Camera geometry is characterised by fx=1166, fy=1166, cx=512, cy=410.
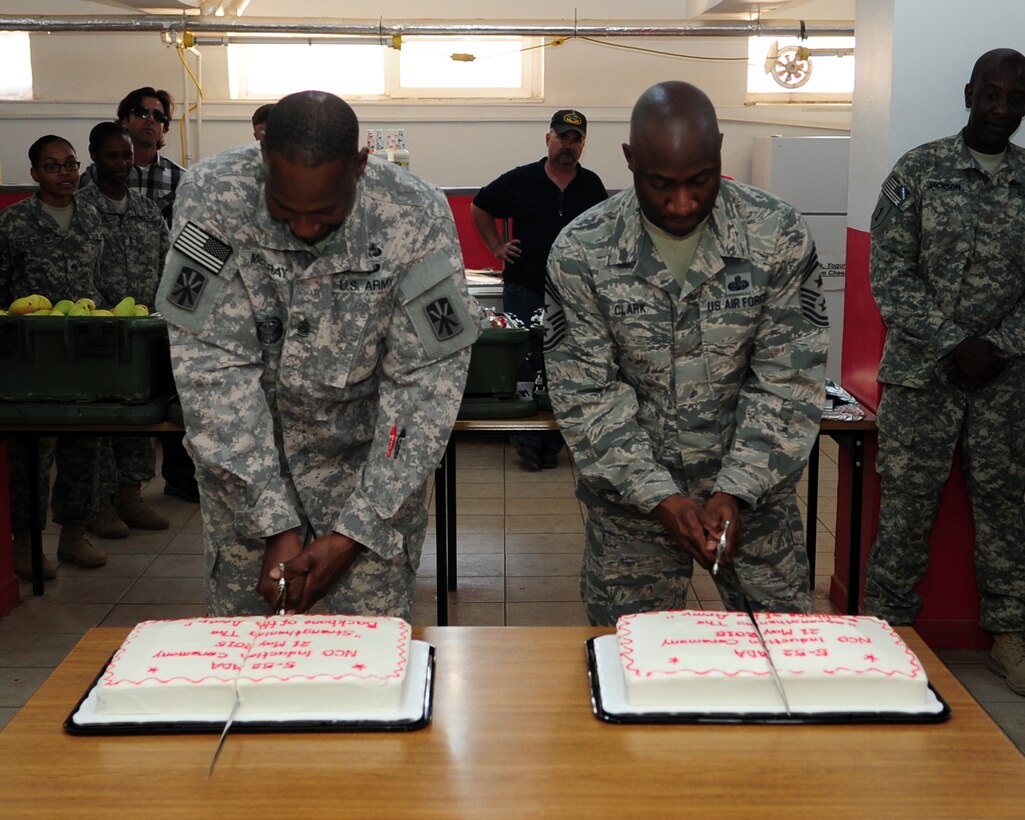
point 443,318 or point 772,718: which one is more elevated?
point 443,318

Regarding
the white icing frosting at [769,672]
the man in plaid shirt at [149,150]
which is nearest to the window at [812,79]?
the man in plaid shirt at [149,150]

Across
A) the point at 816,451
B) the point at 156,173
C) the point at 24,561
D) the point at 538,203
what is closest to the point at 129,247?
the point at 156,173

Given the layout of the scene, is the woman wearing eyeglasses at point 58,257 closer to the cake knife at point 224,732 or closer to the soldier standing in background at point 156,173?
the soldier standing in background at point 156,173

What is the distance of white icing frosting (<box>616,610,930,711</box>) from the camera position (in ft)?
4.75

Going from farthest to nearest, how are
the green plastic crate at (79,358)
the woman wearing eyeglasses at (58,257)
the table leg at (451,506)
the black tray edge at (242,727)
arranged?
the woman wearing eyeglasses at (58,257) < the table leg at (451,506) < the green plastic crate at (79,358) < the black tray edge at (242,727)

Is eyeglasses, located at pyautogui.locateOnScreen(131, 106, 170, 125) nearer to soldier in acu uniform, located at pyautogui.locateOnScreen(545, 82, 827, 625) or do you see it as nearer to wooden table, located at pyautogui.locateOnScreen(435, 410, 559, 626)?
wooden table, located at pyautogui.locateOnScreen(435, 410, 559, 626)

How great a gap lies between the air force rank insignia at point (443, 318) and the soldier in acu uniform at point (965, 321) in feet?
5.44

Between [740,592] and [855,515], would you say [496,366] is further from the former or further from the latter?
[740,592]

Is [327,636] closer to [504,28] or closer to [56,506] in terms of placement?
[56,506]

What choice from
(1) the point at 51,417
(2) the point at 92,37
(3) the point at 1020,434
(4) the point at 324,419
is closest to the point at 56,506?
(1) the point at 51,417

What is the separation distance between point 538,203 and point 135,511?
229cm

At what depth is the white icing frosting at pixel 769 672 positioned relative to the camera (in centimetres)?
145

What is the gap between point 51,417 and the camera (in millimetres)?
3334

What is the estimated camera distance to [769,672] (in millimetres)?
1461
